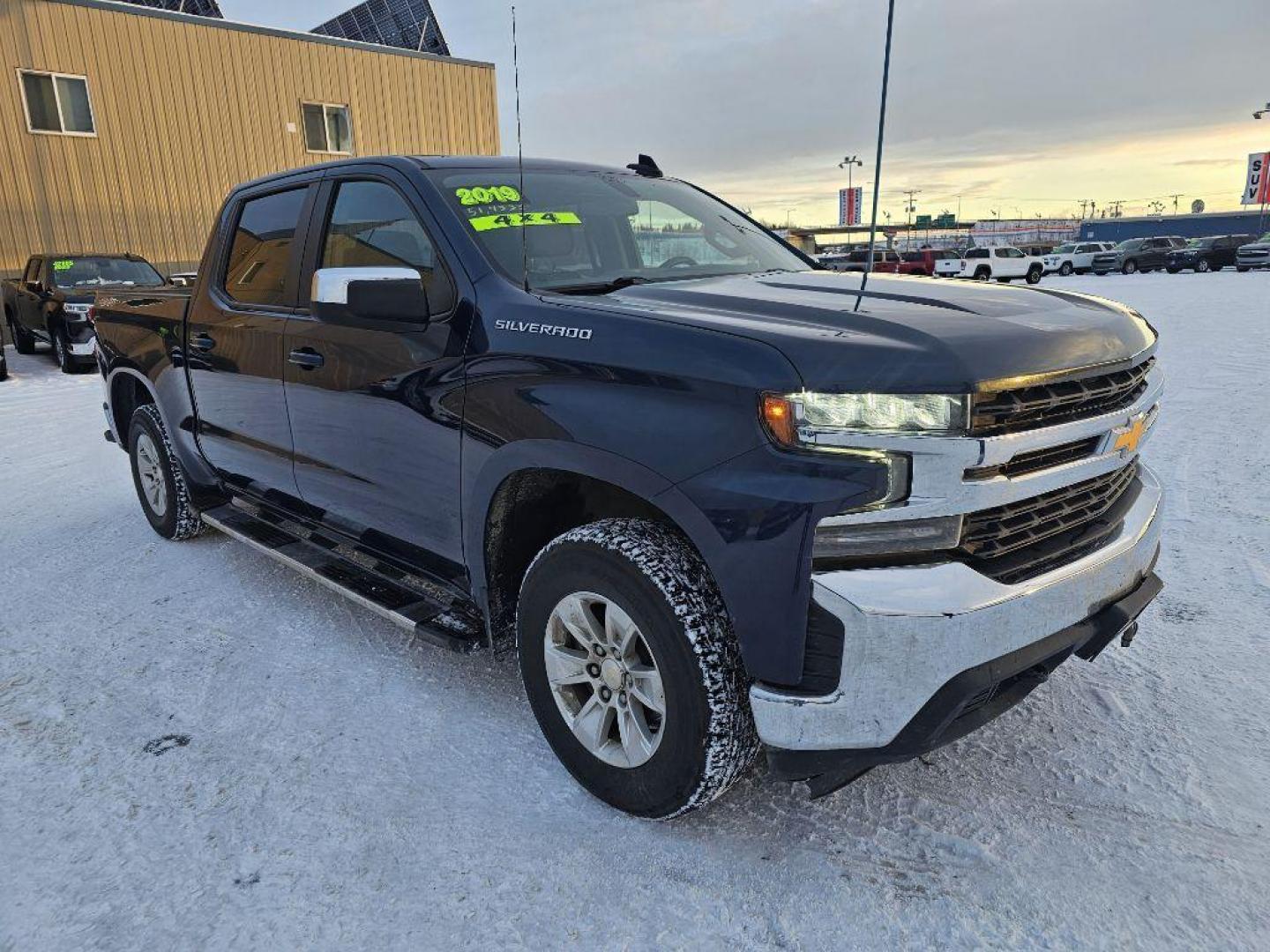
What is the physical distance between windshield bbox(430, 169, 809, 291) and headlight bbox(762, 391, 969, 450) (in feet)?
3.56

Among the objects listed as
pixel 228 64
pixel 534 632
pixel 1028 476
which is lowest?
pixel 534 632

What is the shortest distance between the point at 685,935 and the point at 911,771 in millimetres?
939

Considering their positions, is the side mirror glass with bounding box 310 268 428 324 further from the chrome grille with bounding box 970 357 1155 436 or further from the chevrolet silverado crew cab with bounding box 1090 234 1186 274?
the chevrolet silverado crew cab with bounding box 1090 234 1186 274

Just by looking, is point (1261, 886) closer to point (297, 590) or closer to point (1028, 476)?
point (1028, 476)

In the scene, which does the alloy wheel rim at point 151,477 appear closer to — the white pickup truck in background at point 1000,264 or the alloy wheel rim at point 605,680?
the alloy wheel rim at point 605,680

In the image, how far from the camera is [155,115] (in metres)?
16.4

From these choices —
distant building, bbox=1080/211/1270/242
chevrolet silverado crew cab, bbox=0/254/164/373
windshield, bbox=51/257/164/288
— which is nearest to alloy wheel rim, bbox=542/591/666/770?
chevrolet silverado crew cab, bbox=0/254/164/373

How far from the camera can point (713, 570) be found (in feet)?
6.70

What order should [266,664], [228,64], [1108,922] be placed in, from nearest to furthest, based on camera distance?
[1108,922] → [266,664] → [228,64]

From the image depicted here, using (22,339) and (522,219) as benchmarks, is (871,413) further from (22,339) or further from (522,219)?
(22,339)

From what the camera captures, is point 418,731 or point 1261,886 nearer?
point 1261,886

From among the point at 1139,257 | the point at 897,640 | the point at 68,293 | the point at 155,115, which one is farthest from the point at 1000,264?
the point at 897,640

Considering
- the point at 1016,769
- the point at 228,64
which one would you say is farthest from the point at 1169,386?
the point at 228,64

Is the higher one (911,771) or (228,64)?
(228,64)
